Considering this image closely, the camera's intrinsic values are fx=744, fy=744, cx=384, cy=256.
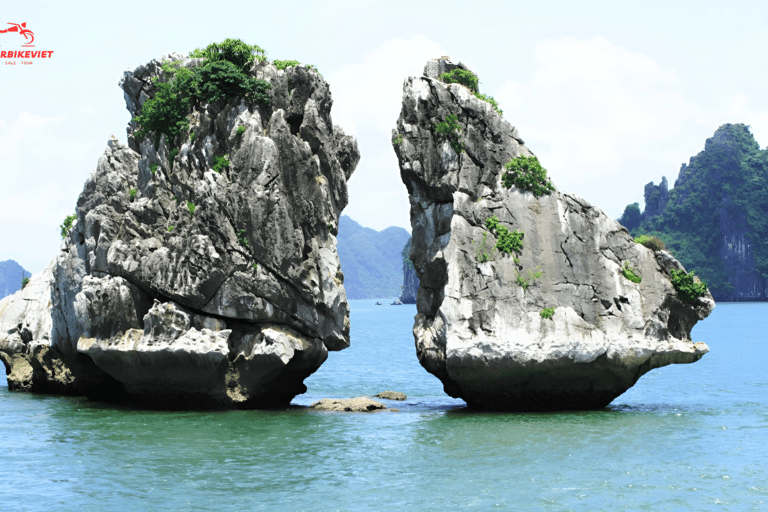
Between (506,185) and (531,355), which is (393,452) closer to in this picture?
(531,355)

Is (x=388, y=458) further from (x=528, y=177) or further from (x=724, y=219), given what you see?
(x=724, y=219)

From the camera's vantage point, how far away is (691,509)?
1688cm

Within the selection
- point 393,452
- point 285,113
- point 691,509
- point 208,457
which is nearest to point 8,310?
point 285,113

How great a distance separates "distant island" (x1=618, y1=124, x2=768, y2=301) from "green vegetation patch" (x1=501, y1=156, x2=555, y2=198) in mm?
142598

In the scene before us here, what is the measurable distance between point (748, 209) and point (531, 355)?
158 metres

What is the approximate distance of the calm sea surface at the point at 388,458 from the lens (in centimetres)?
1753

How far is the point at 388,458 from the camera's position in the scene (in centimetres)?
2136

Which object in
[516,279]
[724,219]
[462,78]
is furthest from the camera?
[724,219]

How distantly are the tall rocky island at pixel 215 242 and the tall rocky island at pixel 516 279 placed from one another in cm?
409

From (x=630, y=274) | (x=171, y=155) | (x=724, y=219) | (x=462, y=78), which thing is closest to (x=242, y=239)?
(x=171, y=155)

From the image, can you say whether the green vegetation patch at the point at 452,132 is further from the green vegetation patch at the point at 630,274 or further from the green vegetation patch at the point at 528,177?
the green vegetation patch at the point at 630,274

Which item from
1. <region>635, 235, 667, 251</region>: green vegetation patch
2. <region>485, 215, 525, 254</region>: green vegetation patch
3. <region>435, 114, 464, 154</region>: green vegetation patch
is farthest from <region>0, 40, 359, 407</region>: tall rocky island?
<region>635, 235, 667, 251</region>: green vegetation patch

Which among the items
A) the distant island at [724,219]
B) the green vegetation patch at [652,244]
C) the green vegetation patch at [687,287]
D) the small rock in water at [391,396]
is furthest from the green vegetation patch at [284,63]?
the distant island at [724,219]

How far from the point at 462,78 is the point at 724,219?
15492 cm
